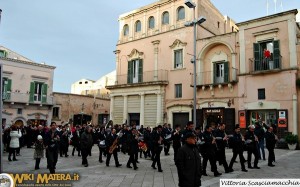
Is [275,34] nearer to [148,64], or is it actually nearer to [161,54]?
[161,54]

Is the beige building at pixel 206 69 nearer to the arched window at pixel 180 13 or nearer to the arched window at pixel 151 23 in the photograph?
the arched window at pixel 180 13

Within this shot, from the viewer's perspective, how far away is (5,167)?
442 inches

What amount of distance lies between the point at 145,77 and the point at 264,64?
11.8 m

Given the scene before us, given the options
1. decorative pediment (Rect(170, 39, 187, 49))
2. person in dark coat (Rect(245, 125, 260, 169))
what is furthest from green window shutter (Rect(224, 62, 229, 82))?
person in dark coat (Rect(245, 125, 260, 169))

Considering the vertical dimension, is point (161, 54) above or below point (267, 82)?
above

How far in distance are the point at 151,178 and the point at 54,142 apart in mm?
3733

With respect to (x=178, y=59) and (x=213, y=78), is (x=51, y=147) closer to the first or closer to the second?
(x=213, y=78)

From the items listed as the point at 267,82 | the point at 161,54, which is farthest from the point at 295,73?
the point at 161,54

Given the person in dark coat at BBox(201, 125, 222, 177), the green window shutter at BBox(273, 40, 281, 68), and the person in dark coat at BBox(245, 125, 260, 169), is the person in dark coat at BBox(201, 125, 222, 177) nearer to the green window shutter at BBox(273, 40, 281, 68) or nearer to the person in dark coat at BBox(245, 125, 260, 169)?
the person in dark coat at BBox(245, 125, 260, 169)

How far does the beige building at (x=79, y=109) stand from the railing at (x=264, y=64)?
20.9 meters

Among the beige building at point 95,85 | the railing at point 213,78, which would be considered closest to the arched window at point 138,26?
the railing at point 213,78

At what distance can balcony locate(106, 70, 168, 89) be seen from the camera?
26539mm

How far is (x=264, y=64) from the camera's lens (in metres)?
20.7

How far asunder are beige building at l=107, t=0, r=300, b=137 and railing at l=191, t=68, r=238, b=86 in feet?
0.27
